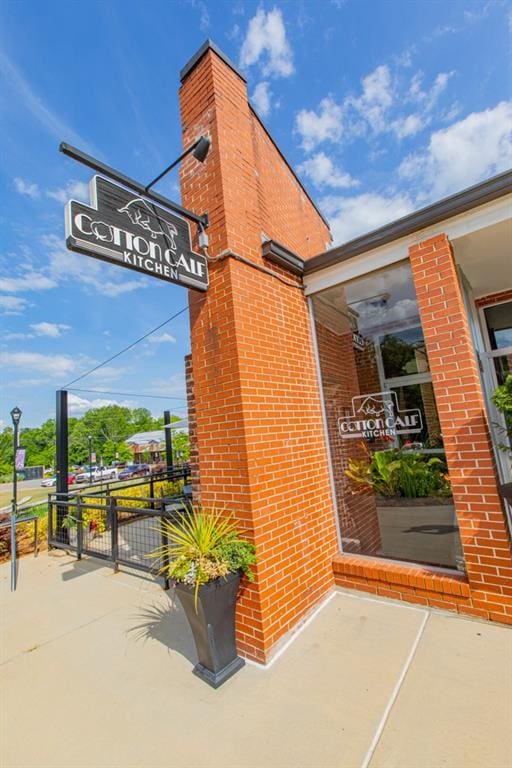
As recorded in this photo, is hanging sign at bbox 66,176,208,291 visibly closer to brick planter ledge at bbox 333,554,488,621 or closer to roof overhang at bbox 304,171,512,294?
roof overhang at bbox 304,171,512,294

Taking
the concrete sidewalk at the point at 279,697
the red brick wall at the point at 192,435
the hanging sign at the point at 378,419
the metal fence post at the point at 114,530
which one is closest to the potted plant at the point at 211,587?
the concrete sidewalk at the point at 279,697

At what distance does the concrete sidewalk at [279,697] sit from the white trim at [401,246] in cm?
330

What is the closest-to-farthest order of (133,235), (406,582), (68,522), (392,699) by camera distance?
(392,699)
(133,235)
(406,582)
(68,522)

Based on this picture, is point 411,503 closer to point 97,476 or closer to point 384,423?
point 384,423

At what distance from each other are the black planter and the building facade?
0.20 metres

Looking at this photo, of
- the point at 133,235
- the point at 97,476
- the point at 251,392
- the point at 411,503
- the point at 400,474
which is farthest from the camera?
the point at 97,476

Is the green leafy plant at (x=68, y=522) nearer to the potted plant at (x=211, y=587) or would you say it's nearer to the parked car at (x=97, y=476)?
the potted plant at (x=211, y=587)

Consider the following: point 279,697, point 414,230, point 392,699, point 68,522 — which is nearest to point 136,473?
point 68,522

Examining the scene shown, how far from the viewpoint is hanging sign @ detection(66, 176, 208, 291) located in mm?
2182

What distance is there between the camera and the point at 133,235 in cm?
247

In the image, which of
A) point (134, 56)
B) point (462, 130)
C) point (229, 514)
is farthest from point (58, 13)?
point (229, 514)

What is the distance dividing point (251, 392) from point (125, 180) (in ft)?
6.38

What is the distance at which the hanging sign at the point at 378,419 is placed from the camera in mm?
3355

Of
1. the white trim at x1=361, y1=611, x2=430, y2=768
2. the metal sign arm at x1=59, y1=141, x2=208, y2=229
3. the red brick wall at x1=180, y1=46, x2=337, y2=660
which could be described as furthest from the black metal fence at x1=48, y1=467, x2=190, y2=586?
the metal sign arm at x1=59, y1=141, x2=208, y2=229
